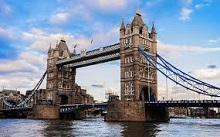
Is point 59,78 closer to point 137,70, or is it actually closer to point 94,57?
point 94,57

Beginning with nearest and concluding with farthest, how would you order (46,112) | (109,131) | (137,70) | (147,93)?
(109,131)
(137,70)
(147,93)
(46,112)

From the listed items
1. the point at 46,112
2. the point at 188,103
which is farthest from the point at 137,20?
the point at 46,112

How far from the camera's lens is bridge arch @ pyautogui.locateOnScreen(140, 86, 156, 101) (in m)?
88.9

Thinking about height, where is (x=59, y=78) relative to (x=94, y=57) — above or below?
below

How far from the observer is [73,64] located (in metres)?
119

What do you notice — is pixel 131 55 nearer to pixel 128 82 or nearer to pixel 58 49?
pixel 128 82

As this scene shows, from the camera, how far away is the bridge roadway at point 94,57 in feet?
316

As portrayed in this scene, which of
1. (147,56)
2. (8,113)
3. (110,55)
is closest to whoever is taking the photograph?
(147,56)

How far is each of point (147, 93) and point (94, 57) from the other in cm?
2197

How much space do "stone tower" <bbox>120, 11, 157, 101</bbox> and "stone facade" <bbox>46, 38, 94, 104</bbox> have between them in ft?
109

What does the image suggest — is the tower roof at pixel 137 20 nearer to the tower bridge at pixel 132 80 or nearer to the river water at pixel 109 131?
the tower bridge at pixel 132 80

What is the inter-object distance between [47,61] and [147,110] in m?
55.3

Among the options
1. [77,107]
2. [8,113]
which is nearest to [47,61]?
[77,107]

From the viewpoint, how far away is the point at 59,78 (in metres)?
118
